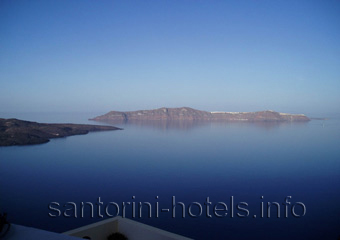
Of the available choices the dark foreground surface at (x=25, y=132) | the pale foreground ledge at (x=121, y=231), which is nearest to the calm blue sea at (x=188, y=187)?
the dark foreground surface at (x=25, y=132)

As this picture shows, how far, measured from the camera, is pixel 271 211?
9719mm

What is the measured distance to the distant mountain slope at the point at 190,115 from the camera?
6462cm

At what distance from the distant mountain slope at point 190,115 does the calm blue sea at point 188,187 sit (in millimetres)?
44515

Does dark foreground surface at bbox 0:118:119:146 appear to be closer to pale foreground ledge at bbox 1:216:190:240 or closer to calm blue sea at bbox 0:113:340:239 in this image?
calm blue sea at bbox 0:113:340:239

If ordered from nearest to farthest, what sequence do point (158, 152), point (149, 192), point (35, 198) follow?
point (35, 198) < point (149, 192) < point (158, 152)

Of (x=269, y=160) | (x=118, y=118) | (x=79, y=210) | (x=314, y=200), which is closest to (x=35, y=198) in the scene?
(x=79, y=210)

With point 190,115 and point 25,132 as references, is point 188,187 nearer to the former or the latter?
point 25,132

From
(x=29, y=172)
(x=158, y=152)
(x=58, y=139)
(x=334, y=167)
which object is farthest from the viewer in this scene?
(x=58, y=139)

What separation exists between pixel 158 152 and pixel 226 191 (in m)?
11.2

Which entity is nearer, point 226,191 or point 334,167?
point 226,191

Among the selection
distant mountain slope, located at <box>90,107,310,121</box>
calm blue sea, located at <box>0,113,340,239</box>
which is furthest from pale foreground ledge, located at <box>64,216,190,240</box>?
distant mountain slope, located at <box>90,107,310,121</box>

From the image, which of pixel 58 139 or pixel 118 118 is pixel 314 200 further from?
pixel 118 118

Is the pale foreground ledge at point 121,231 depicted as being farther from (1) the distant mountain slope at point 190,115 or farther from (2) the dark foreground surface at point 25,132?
(1) the distant mountain slope at point 190,115

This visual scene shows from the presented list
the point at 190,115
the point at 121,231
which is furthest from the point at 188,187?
the point at 190,115
